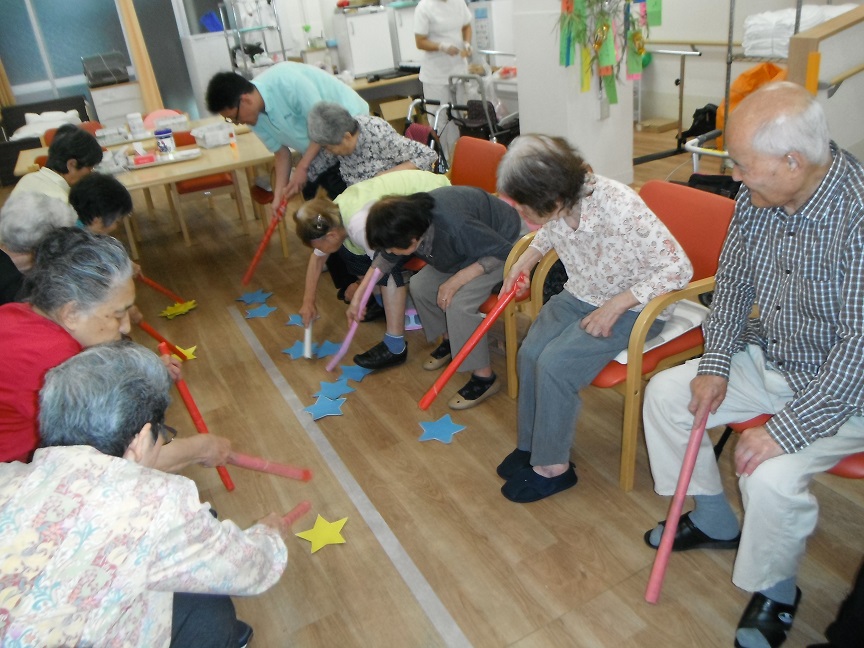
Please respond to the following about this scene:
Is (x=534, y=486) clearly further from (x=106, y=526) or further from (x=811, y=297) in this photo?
(x=106, y=526)

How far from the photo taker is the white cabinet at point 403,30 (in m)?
6.18

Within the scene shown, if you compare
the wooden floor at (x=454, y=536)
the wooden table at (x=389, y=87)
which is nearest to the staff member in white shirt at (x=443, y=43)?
Result: the wooden table at (x=389, y=87)

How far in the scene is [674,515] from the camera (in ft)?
5.58

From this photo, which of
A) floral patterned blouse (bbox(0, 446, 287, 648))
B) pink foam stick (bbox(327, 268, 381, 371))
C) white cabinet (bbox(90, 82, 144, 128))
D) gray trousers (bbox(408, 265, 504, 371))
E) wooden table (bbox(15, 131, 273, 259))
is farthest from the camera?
white cabinet (bbox(90, 82, 144, 128))

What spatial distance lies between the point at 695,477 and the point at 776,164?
0.80 meters

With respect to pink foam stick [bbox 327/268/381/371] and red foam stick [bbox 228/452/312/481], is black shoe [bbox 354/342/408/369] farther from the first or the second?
red foam stick [bbox 228/452/312/481]

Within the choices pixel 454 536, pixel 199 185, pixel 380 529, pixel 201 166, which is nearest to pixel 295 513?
pixel 380 529

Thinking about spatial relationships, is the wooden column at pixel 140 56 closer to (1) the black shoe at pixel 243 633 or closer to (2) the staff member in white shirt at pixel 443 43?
(2) the staff member in white shirt at pixel 443 43

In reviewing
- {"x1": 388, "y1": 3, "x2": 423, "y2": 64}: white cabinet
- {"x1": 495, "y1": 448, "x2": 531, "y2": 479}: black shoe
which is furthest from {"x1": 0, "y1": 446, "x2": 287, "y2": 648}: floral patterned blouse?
{"x1": 388, "y1": 3, "x2": 423, "y2": 64}: white cabinet

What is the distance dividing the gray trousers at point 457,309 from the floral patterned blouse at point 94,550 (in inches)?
56.8

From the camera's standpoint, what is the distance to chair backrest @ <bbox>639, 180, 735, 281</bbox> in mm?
2012

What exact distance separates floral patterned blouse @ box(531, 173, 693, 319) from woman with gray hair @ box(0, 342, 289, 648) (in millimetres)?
1240

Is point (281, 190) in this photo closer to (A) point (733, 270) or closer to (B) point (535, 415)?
(B) point (535, 415)

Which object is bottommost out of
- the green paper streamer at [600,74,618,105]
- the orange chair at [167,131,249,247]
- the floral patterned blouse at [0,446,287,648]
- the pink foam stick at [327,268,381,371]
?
the pink foam stick at [327,268,381,371]
